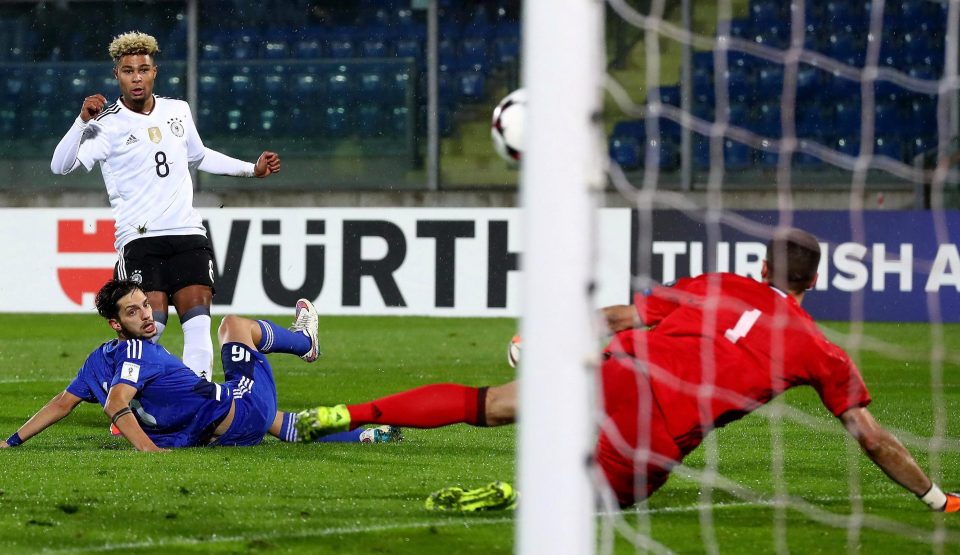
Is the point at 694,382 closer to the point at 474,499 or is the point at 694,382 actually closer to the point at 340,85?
the point at 474,499

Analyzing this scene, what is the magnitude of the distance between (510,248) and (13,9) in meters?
7.56

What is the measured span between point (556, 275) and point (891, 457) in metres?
1.90

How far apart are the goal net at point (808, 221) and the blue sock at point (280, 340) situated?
1872mm

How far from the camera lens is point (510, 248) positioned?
43.7 feet

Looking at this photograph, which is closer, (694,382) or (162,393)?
(694,382)

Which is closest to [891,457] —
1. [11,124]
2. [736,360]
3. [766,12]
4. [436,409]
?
[736,360]

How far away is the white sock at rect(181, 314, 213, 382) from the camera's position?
7.16m

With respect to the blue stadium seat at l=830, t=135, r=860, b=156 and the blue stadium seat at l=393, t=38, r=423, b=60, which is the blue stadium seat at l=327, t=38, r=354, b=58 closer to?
the blue stadium seat at l=393, t=38, r=423, b=60

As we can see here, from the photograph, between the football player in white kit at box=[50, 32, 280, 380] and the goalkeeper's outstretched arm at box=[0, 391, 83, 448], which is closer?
the goalkeeper's outstretched arm at box=[0, 391, 83, 448]

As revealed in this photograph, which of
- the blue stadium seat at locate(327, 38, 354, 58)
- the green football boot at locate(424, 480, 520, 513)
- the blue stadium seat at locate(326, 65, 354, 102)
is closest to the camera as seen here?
the green football boot at locate(424, 480, 520, 513)

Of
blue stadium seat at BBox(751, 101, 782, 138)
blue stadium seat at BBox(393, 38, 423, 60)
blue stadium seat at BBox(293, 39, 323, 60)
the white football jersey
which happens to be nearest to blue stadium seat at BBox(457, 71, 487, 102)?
blue stadium seat at BBox(393, 38, 423, 60)

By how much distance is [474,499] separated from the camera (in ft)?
15.2

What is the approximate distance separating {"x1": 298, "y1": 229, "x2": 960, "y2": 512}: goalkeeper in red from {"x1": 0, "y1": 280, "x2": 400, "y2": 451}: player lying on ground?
1542 millimetres

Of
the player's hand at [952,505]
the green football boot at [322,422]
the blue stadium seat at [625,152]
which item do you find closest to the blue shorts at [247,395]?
the green football boot at [322,422]
